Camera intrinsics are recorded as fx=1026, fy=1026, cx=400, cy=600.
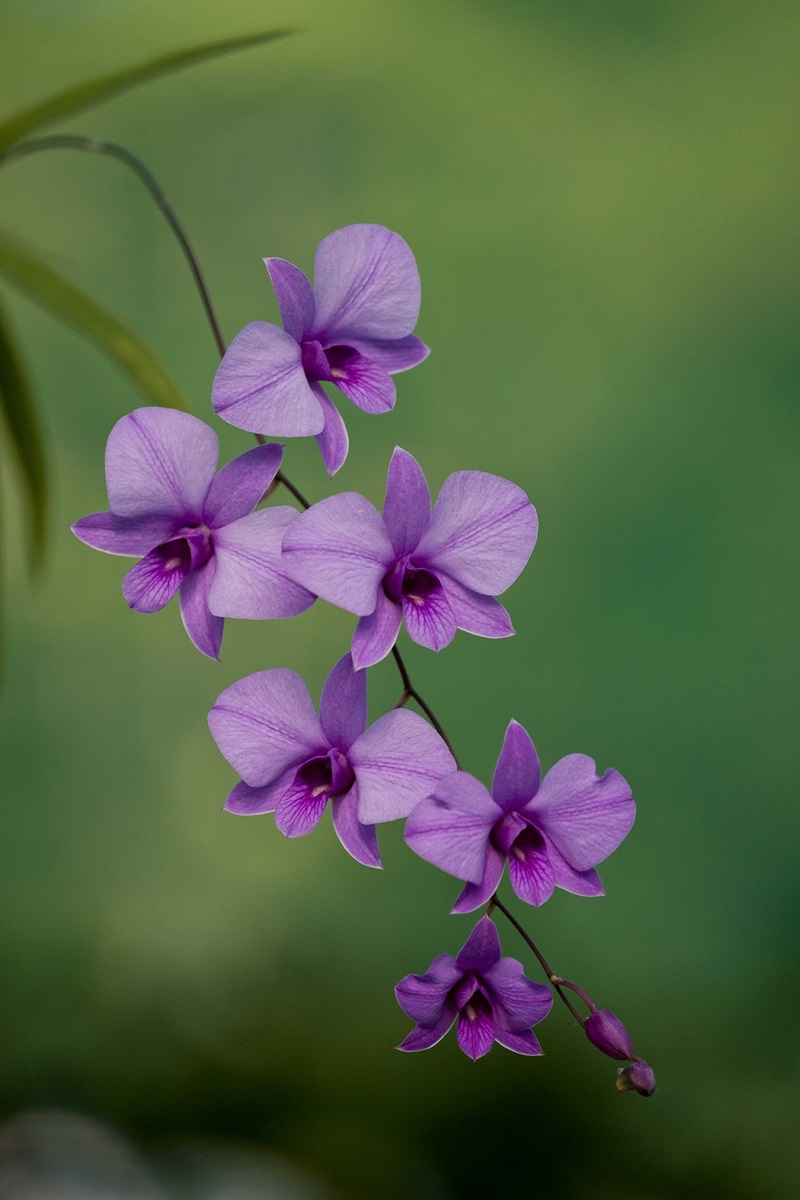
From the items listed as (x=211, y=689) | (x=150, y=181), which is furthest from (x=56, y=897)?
(x=150, y=181)

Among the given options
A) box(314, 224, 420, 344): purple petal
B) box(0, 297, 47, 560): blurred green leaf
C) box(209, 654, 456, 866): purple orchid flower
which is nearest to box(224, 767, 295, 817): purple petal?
box(209, 654, 456, 866): purple orchid flower

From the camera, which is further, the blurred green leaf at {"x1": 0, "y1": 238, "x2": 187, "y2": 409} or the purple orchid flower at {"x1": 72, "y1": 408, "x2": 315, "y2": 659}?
the blurred green leaf at {"x1": 0, "y1": 238, "x2": 187, "y2": 409}

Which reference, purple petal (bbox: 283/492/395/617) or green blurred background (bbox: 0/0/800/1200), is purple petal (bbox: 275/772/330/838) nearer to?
purple petal (bbox: 283/492/395/617)

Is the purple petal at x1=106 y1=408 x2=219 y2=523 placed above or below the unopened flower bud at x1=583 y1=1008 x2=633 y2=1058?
above

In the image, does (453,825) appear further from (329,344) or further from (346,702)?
(329,344)

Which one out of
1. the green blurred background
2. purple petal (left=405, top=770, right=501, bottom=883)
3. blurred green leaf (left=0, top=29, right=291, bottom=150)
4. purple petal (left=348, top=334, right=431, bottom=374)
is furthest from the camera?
the green blurred background
